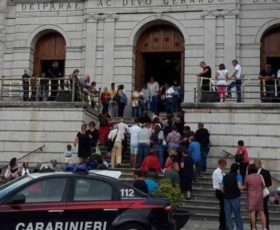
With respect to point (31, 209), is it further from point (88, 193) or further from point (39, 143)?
point (39, 143)

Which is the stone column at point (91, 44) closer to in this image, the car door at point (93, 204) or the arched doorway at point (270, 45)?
the arched doorway at point (270, 45)

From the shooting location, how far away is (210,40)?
1021 inches

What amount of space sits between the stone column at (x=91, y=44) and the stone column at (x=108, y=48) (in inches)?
22.2

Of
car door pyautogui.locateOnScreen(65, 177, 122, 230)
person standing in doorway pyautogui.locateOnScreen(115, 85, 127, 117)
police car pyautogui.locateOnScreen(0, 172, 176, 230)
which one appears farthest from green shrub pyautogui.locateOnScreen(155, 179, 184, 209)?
person standing in doorway pyautogui.locateOnScreen(115, 85, 127, 117)

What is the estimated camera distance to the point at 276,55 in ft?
86.8

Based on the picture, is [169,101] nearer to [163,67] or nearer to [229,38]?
[229,38]

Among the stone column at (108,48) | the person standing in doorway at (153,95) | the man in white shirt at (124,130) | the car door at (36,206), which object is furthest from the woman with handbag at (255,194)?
the stone column at (108,48)

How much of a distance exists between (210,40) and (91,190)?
55.8 feet

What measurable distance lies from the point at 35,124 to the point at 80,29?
741 cm

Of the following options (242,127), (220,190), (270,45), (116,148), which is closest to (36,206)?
(220,190)

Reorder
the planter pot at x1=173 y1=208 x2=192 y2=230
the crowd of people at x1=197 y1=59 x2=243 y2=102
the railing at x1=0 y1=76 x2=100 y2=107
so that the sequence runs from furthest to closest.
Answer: the railing at x1=0 y1=76 x2=100 y2=107, the crowd of people at x1=197 y1=59 x2=243 y2=102, the planter pot at x1=173 y1=208 x2=192 y2=230

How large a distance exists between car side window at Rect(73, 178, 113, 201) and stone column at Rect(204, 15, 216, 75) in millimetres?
16347

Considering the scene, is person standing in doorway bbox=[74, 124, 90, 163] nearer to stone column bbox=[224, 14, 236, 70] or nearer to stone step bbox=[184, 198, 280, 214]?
stone step bbox=[184, 198, 280, 214]

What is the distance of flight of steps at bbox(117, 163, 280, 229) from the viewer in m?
16.3
